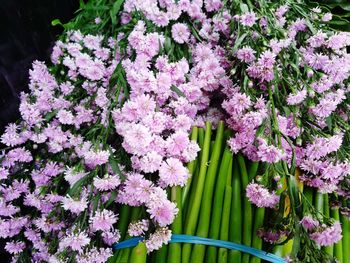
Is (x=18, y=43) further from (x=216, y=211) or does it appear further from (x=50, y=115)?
(x=216, y=211)

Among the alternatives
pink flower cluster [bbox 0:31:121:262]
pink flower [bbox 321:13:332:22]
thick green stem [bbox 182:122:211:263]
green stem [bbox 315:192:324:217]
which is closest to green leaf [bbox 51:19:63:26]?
pink flower cluster [bbox 0:31:121:262]

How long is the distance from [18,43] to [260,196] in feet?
3.33

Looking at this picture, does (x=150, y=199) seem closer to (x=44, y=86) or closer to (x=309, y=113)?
(x=309, y=113)

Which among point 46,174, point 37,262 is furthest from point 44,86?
point 37,262

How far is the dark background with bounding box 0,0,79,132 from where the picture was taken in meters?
1.37

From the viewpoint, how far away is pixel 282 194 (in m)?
0.92

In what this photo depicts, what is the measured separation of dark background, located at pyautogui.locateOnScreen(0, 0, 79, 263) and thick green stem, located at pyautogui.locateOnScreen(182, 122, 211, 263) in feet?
2.26

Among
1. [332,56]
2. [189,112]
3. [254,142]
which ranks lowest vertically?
[254,142]

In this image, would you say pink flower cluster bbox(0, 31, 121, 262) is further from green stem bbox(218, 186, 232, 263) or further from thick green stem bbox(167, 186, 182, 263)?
green stem bbox(218, 186, 232, 263)

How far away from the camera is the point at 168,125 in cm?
110

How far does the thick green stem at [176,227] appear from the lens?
38.2 inches

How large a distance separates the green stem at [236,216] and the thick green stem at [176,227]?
0.13 metres

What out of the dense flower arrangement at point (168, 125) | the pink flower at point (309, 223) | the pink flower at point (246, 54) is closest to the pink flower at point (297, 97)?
the dense flower arrangement at point (168, 125)

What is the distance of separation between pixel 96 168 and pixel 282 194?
1.53 feet
